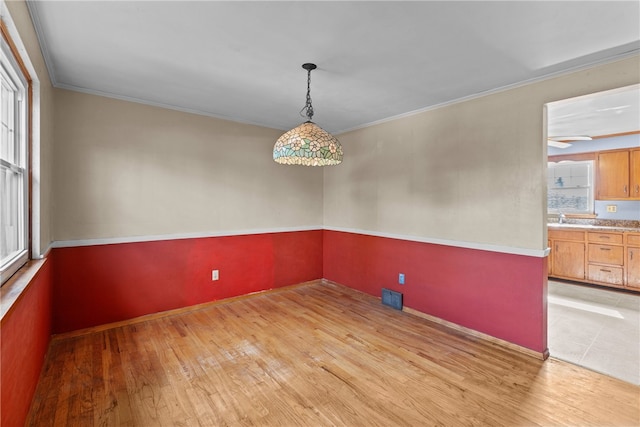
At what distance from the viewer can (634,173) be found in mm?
4426

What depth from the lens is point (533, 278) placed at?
103 inches

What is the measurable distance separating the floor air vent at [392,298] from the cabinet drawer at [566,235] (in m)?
3.02

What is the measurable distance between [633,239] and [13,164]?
6616 millimetres

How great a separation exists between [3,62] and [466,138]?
351 centimetres

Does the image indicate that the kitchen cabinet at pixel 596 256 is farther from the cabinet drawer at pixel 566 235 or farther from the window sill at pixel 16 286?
the window sill at pixel 16 286

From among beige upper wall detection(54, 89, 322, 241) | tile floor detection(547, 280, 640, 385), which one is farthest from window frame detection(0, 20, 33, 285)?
tile floor detection(547, 280, 640, 385)

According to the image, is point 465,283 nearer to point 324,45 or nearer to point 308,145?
point 308,145

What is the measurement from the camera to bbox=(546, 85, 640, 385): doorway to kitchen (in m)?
2.79

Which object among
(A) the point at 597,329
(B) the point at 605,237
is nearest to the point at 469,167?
(A) the point at 597,329

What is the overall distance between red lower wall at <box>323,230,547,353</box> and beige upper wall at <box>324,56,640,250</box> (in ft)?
0.56

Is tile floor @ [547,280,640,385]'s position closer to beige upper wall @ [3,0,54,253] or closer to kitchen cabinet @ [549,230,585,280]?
kitchen cabinet @ [549,230,585,280]

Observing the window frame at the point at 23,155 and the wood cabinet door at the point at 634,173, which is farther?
the wood cabinet door at the point at 634,173

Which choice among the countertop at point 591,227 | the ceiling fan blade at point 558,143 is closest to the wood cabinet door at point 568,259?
the countertop at point 591,227

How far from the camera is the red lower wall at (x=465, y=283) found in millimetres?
2626
